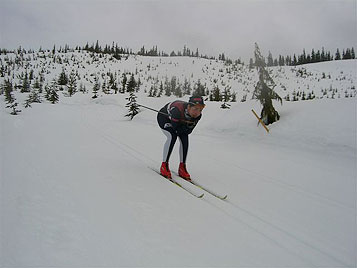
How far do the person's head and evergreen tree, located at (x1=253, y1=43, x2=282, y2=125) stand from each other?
5.48 meters

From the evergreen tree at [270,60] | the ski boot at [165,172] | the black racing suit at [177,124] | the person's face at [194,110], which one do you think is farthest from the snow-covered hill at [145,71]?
the ski boot at [165,172]

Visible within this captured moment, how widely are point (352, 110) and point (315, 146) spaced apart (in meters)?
1.86

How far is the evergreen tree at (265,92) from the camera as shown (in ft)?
27.2

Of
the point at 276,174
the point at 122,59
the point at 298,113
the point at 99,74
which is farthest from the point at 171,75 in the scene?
the point at 276,174

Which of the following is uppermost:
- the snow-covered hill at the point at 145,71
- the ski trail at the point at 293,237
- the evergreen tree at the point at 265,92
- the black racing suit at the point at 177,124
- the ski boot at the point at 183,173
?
the snow-covered hill at the point at 145,71

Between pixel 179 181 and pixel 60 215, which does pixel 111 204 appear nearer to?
pixel 60 215

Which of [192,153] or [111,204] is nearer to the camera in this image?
[111,204]

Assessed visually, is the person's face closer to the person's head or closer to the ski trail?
the person's head

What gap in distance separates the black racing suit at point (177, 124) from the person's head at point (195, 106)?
0.11m

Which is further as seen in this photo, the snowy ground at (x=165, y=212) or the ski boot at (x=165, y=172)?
the ski boot at (x=165, y=172)

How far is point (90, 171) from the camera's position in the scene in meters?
3.54

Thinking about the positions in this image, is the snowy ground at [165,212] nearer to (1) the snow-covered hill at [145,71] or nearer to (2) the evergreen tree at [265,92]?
(2) the evergreen tree at [265,92]

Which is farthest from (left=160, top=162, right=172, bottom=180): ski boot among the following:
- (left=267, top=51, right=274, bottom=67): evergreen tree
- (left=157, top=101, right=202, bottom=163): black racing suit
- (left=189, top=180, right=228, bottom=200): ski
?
(left=267, top=51, right=274, bottom=67): evergreen tree

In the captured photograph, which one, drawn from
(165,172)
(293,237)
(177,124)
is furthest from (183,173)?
(293,237)
